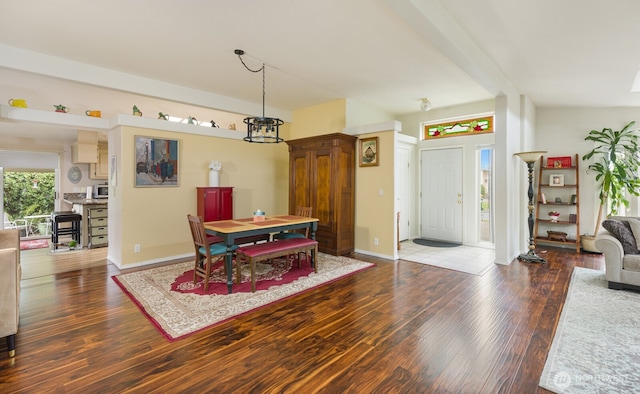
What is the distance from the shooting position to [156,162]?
473cm

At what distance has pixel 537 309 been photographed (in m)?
3.00

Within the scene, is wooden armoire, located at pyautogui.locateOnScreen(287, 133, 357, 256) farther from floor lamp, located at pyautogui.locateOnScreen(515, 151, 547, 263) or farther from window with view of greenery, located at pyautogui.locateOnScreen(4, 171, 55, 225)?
window with view of greenery, located at pyautogui.locateOnScreen(4, 171, 55, 225)

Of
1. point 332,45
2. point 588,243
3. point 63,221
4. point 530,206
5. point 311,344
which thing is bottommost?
point 311,344

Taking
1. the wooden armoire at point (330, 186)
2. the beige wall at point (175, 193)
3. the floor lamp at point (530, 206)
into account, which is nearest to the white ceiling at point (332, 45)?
the beige wall at point (175, 193)

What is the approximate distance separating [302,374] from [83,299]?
269 centimetres

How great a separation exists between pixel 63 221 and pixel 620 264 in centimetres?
863

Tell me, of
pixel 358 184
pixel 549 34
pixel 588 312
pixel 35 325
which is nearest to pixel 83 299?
pixel 35 325

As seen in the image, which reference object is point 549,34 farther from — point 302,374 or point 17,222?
point 17,222

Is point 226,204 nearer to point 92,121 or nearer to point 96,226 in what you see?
point 92,121

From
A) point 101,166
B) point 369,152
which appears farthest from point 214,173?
point 101,166

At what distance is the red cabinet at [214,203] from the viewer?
16.5 ft

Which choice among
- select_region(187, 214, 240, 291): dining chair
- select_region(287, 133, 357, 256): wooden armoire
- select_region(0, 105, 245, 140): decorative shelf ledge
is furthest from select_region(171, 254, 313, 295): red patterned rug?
select_region(0, 105, 245, 140): decorative shelf ledge

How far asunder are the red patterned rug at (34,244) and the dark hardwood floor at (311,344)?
322cm

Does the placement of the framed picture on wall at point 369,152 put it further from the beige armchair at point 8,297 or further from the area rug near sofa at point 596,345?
the beige armchair at point 8,297
